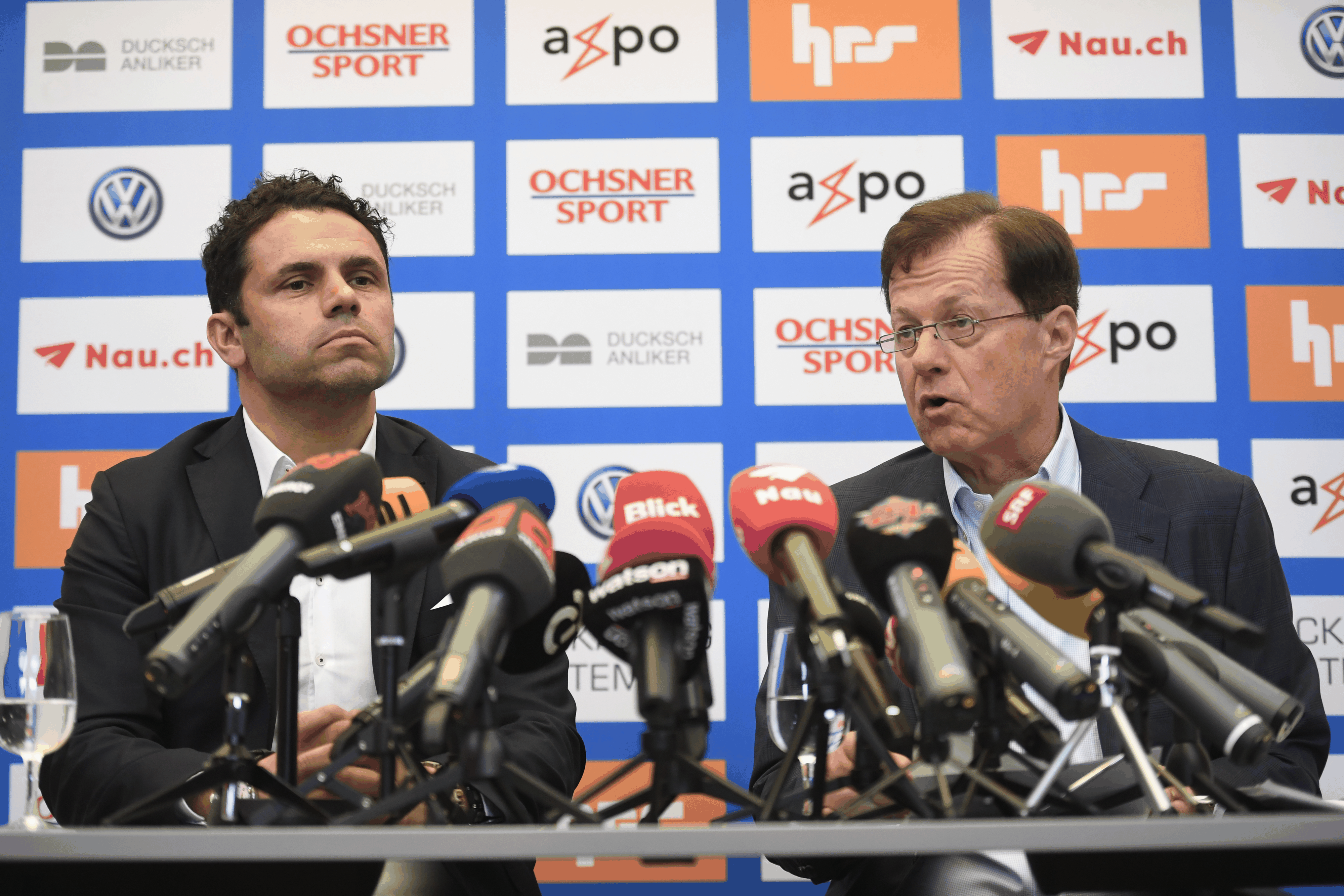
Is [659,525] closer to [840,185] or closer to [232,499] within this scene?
[232,499]

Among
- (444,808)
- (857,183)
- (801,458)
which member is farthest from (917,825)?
(857,183)

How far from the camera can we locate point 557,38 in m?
3.16

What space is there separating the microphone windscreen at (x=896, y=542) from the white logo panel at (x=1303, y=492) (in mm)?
2326

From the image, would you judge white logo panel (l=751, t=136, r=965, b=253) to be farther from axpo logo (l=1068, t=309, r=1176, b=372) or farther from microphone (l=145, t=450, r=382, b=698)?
microphone (l=145, t=450, r=382, b=698)

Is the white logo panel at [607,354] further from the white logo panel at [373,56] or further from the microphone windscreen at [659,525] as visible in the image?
the microphone windscreen at [659,525]

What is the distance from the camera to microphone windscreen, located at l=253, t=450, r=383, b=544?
3.57 feet

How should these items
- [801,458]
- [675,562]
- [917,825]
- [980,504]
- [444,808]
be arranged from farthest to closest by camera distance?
[801,458] < [980,504] < [444,808] < [675,562] < [917,825]

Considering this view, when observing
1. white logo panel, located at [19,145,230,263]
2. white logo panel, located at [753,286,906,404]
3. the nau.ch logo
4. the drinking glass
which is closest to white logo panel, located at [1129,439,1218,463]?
white logo panel, located at [753,286,906,404]

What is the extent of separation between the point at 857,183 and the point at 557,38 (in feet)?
3.09

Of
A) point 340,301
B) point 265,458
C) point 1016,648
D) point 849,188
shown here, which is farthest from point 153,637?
point 849,188

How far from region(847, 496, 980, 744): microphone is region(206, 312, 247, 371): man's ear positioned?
1562mm

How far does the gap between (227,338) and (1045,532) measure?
1.74m

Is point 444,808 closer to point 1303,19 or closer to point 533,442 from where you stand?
point 533,442

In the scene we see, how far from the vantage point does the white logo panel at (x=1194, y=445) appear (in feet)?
9.95
